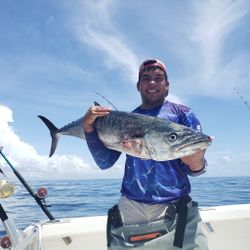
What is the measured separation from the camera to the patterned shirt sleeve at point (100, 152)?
3.18 meters

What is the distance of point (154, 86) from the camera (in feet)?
10.2

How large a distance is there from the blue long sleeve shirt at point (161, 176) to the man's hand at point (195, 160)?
0.06m

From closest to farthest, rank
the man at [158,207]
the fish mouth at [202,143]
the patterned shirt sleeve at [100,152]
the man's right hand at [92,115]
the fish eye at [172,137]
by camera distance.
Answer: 1. the fish mouth at [202,143]
2. the fish eye at [172,137]
3. the man at [158,207]
4. the man's right hand at [92,115]
5. the patterned shirt sleeve at [100,152]

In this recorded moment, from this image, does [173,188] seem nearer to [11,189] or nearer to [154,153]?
[154,153]

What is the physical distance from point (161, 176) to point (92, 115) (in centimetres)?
82

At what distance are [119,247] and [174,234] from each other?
46 centimetres

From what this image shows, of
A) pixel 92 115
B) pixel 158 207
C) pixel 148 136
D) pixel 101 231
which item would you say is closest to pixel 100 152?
pixel 92 115

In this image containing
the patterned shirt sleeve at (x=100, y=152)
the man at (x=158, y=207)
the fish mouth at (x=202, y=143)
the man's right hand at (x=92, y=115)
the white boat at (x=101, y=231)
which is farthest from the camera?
the white boat at (x=101, y=231)

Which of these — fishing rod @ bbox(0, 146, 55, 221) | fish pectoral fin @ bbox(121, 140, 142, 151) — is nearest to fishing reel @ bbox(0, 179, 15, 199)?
fish pectoral fin @ bbox(121, 140, 142, 151)

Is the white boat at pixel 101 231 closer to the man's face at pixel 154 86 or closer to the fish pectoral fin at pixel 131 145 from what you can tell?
the fish pectoral fin at pixel 131 145

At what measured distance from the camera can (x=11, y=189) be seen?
285cm

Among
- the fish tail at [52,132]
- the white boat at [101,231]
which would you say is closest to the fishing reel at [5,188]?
the fish tail at [52,132]

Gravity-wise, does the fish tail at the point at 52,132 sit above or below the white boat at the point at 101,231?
above

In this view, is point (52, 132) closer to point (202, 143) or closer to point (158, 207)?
point (158, 207)
